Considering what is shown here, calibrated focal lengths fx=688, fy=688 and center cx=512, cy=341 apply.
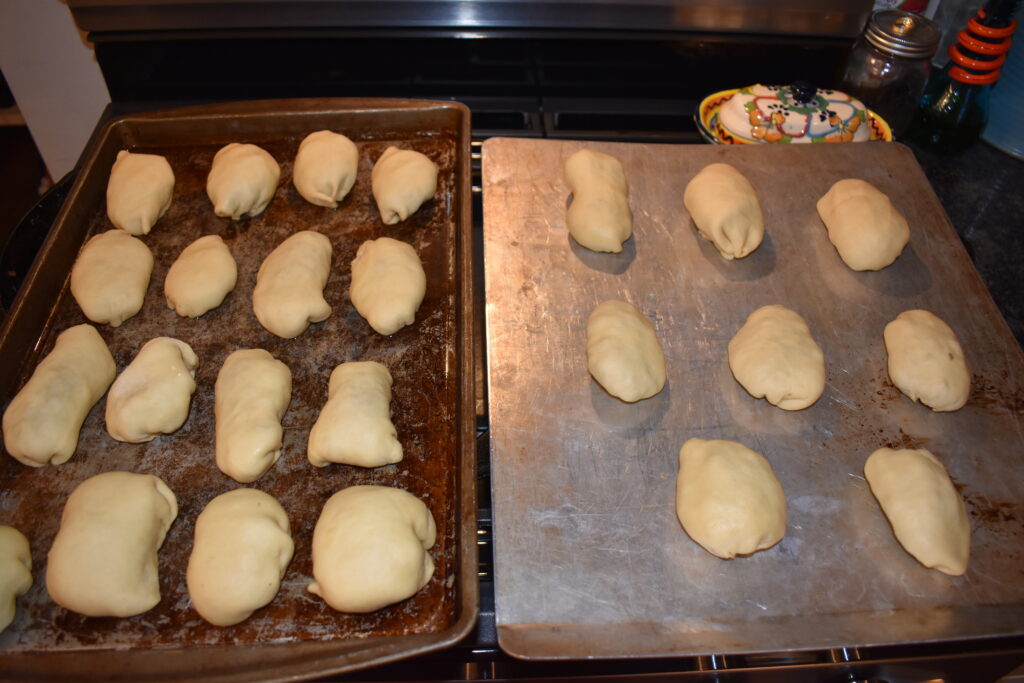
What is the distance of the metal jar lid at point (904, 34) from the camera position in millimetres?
2100

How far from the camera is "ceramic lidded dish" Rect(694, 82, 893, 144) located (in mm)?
2133

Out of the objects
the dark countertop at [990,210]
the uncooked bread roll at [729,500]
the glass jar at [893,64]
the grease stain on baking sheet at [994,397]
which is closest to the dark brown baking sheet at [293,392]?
the uncooked bread roll at [729,500]

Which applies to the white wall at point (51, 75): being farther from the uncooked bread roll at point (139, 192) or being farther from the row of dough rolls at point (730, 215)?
the row of dough rolls at point (730, 215)

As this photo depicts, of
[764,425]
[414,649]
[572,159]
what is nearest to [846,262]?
[764,425]

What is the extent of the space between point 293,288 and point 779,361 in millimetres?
1139

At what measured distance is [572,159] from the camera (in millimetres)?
1903

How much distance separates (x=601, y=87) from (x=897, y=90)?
95cm

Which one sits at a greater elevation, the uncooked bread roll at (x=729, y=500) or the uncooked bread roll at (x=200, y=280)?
the uncooked bread roll at (x=200, y=280)

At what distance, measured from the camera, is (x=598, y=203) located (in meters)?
1.76

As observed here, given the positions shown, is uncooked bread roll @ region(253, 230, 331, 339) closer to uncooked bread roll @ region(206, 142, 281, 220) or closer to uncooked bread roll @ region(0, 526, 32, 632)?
uncooked bread roll @ region(206, 142, 281, 220)

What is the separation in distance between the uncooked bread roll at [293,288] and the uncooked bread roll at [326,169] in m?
0.18

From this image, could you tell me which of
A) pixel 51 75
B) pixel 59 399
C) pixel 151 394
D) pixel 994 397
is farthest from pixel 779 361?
pixel 51 75

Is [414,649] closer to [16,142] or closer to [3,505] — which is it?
[3,505]

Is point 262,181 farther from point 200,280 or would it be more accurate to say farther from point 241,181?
point 200,280
